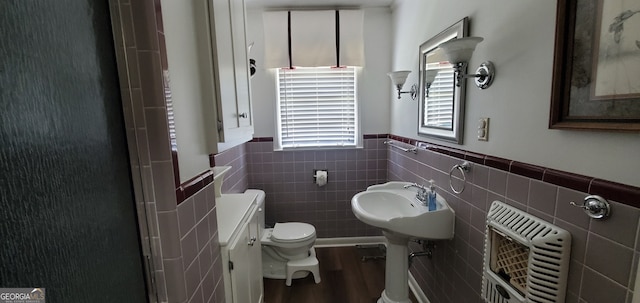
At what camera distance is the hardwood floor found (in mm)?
2047

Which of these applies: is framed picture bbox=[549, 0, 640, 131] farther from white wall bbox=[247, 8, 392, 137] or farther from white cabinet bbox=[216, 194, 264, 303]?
white wall bbox=[247, 8, 392, 137]

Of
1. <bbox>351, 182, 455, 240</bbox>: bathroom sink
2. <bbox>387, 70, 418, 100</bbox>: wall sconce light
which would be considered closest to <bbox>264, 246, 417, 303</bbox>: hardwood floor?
<bbox>351, 182, 455, 240</bbox>: bathroom sink

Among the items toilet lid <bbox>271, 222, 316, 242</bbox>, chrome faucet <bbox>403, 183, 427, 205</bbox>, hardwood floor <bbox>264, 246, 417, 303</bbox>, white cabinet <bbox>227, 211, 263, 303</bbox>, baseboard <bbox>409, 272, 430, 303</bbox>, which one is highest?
chrome faucet <bbox>403, 183, 427, 205</bbox>

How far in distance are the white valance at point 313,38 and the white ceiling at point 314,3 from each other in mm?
63

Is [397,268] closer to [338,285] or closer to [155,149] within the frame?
[338,285]

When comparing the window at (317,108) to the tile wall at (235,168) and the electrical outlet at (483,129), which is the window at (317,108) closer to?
the tile wall at (235,168)

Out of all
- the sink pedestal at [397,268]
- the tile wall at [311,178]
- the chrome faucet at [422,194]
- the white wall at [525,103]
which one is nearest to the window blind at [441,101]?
the white wall at [525,103]

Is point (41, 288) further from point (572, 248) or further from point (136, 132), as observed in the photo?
point (572, 248)

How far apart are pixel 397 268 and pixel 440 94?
1.17 meters

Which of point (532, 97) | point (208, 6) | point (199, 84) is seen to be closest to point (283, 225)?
point (199, 84)

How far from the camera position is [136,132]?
76 cm

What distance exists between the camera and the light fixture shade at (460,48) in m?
1.13

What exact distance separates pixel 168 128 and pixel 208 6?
550 millimetres

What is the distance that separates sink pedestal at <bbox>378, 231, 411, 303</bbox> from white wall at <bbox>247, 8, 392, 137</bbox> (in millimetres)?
1238
